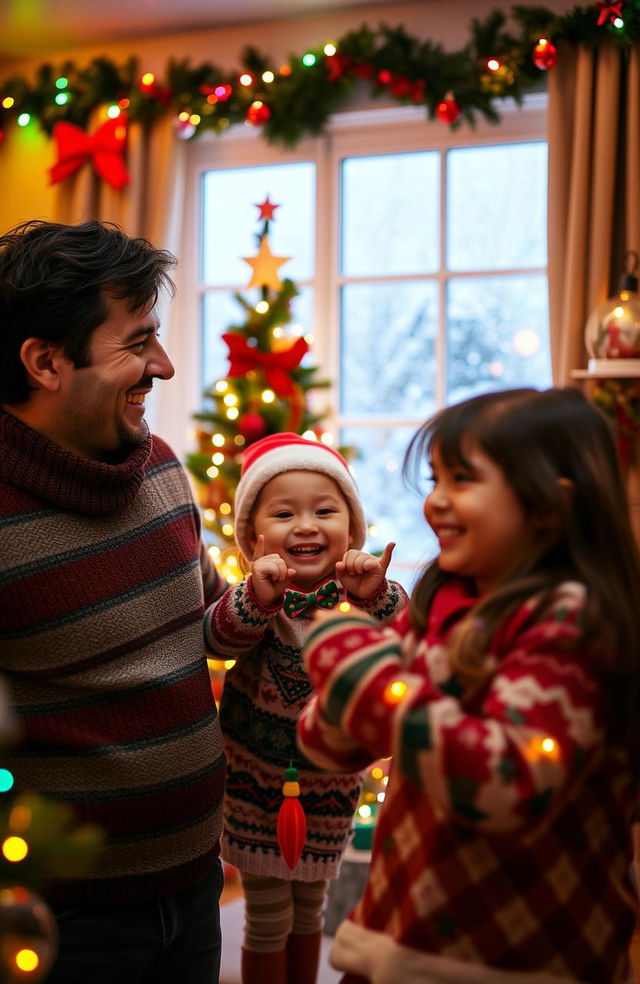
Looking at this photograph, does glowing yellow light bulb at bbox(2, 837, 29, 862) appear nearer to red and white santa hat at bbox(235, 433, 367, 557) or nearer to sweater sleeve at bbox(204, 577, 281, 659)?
sweater sleeve at bbox(204, 577, 281, 659)

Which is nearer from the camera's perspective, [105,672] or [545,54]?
[105,672]

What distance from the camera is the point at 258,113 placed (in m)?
3.91

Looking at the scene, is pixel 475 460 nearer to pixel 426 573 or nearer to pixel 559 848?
pixel 426 573

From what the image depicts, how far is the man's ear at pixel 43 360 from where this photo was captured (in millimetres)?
1490

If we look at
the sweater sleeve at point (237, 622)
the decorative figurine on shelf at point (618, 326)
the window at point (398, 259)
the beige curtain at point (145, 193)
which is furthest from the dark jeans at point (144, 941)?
the beige curtain at point (145, 193)

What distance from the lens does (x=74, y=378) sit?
1492 millimetres

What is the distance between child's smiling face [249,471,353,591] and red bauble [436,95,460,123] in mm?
2292

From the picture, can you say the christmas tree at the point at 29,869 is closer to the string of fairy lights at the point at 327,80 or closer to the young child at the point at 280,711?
the young child at the point at 280,711

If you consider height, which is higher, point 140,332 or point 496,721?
point 140,332

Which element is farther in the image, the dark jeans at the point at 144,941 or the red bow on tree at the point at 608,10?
the red bow on tree at the point at 608,10

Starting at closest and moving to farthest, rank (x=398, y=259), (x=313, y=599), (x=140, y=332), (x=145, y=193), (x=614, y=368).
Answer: (x=140, y=332) → (x=313, y=599) → (x=614, y=368) → (x=398, y=259) → (x=145, y=193)

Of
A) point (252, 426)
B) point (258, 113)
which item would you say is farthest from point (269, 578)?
point (258, 113)

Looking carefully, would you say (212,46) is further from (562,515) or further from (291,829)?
(562,515)

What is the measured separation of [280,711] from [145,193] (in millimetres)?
3093
